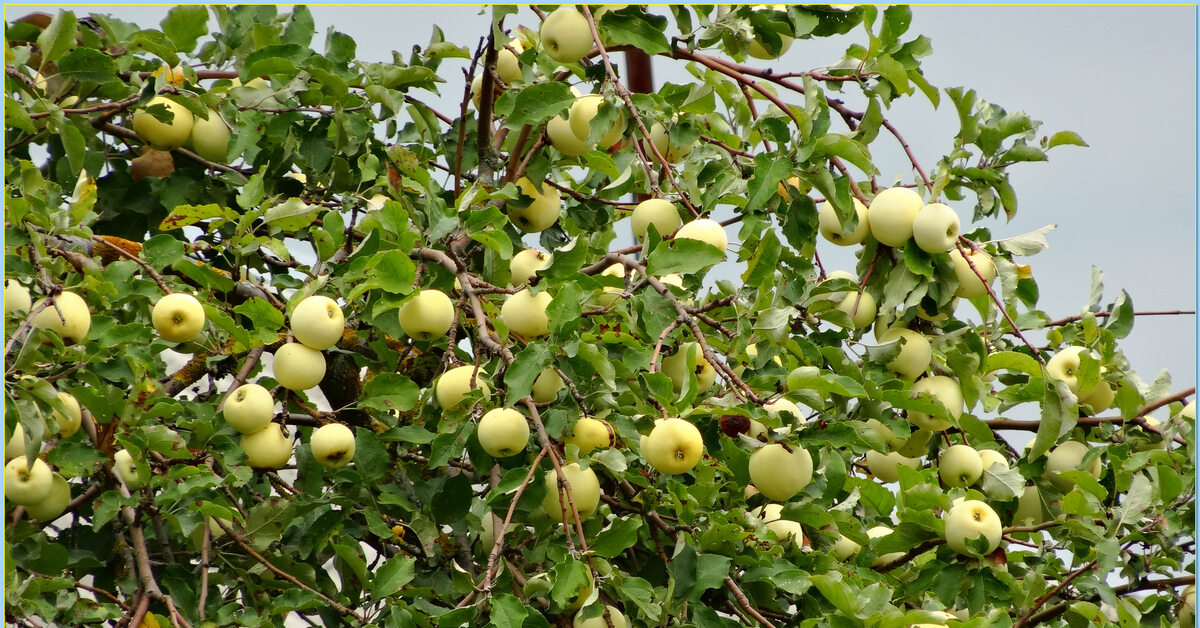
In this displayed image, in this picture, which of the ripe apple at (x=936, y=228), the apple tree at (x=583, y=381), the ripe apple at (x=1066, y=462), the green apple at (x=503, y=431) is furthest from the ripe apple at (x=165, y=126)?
the ripe apple at (x=1066, y=462)

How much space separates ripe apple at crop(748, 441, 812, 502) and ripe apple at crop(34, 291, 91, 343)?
76 cm

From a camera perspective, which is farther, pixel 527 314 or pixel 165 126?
pixel 165 126

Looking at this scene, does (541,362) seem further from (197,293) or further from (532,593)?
(197,293)

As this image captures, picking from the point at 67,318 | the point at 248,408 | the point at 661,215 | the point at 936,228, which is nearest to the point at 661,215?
the point at 661,215

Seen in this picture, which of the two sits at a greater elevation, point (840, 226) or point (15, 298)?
point (840, 226)

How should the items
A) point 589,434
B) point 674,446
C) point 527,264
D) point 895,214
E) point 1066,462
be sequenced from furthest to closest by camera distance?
1. point 527,264
2. point 1066,462
3. point 895,214
4. point 589,434
5. point 674,446

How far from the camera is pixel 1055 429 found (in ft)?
4.75

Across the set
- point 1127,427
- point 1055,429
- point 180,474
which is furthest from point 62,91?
point 1127,427

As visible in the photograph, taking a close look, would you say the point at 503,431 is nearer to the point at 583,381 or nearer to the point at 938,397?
the point at 583,381

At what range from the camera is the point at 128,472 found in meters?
1.47

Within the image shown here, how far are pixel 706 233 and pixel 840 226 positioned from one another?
21 cm

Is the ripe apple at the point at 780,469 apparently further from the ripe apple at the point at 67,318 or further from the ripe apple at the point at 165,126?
the ripe apple at the point at 165,126

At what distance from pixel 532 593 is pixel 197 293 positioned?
2.23ft

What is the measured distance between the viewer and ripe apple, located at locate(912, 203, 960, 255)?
141 centimetres
